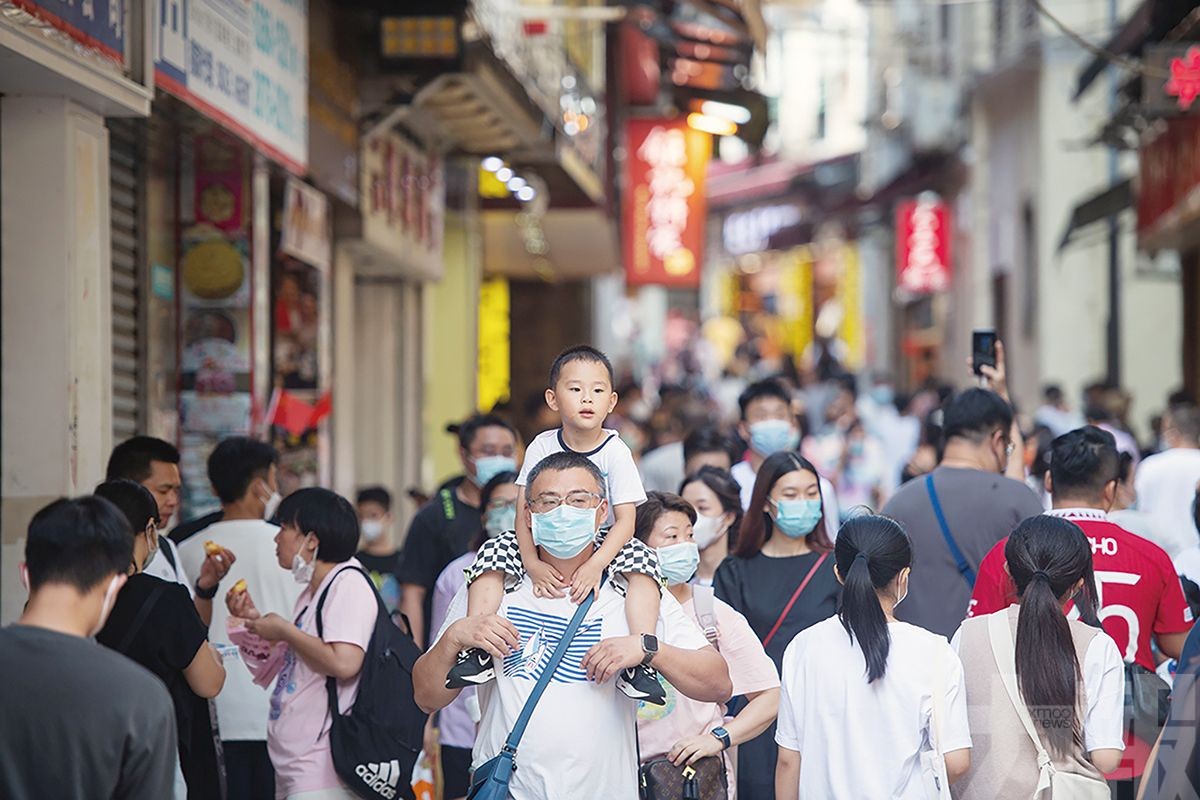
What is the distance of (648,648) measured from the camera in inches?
203

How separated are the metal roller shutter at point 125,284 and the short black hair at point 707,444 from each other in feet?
10.0

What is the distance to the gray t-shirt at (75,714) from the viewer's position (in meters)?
4.23

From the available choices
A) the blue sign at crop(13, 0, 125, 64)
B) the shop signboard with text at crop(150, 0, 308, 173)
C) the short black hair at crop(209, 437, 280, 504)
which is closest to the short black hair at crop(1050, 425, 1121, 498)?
the short black hair at crop(209, 437, 280, 504)

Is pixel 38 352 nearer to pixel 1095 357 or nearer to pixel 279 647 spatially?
pixel 279 647

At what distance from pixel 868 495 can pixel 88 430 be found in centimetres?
A: 842

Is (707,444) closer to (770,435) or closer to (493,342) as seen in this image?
(770,435)

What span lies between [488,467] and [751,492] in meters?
1.42

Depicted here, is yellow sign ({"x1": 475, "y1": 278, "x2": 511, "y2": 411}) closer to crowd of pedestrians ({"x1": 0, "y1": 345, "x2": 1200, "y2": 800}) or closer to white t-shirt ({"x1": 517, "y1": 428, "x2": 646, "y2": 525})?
crowd of pedestrians ({"x1": 0, "y1": 345, "x2": 1200, "y2": 800})

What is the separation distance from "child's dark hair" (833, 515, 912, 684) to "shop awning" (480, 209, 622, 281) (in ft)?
47.1

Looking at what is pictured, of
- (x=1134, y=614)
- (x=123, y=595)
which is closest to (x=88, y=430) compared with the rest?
(x=123, y=595)

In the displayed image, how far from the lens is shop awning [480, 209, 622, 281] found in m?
20.8

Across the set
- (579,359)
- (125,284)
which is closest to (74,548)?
(579,359)

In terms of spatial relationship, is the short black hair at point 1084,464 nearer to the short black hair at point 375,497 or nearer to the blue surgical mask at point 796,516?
the blue surgical mask at point 796,516

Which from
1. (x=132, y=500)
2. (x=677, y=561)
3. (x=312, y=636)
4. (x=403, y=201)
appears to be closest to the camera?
(x=132, y=500)
